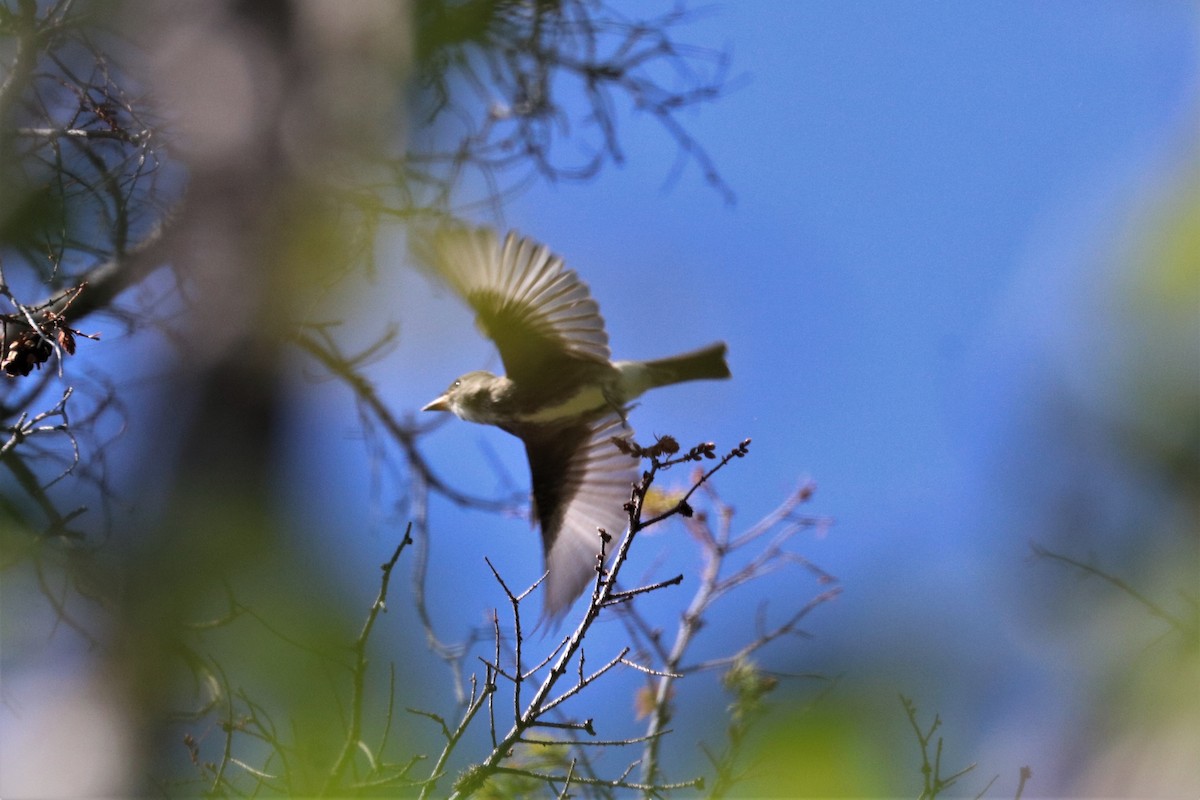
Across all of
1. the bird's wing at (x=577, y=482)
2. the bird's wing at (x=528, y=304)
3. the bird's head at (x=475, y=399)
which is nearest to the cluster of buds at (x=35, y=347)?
the bird's wing at (x=528, y=304)

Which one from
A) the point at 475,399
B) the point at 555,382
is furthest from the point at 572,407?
the point at 475,399

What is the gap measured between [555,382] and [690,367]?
44 centimetres

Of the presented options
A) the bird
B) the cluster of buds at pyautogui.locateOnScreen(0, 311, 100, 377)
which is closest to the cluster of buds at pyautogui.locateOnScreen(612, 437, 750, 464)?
the cluster of buds at pyautogui.locateOnScreen(0, 311, 100, 377)

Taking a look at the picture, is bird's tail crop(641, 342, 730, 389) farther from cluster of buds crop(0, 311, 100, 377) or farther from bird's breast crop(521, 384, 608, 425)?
cluster of buds crop(0, 311, 100, 377)

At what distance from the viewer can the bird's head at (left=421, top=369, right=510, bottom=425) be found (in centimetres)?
333

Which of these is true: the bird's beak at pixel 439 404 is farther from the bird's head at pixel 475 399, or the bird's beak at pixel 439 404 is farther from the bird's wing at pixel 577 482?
the bird's wing at pixel 577 482

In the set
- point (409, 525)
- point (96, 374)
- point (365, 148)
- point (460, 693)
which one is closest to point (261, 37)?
point (365, 148)

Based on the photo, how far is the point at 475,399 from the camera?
3.34 metres

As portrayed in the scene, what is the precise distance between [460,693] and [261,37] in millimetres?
1461

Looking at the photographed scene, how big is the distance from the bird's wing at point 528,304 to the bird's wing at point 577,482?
33cm

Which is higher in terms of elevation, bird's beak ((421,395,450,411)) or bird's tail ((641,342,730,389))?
bird's tail ((641,342,730,389))

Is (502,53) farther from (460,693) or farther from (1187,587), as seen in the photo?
(1187,587)

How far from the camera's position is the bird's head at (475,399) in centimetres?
333

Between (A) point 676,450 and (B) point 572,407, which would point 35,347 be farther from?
(B) point 572,407
